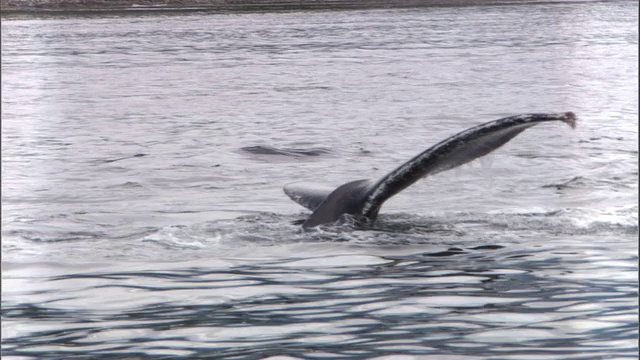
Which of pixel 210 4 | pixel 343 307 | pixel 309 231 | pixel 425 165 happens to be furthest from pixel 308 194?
pixel 210 4

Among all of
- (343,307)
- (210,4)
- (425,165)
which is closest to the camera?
(343,307)

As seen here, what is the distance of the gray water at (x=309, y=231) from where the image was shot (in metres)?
5.46

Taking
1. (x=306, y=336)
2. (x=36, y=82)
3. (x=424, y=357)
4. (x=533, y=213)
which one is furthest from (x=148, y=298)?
(x=36, y=82)

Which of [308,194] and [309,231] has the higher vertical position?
[308,194]

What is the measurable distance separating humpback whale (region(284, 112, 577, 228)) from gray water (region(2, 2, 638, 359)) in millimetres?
158

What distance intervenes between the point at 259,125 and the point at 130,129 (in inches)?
69.2

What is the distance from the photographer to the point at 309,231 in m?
7.96

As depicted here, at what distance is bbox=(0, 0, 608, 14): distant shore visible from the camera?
77.6m

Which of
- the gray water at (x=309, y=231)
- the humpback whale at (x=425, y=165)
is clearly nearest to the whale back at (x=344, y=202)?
the humpback whale at (x=425, y=165)

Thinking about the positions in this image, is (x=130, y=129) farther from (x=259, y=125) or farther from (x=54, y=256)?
(x=54, y=256)

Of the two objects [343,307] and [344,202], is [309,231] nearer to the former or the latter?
[344,202]

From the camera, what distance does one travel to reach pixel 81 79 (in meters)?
26.3

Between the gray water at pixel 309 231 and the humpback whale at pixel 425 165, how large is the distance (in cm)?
16

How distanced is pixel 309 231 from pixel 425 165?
3.97ft
